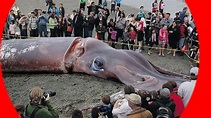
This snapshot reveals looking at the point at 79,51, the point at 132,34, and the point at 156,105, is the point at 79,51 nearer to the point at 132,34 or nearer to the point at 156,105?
the point at 132,34

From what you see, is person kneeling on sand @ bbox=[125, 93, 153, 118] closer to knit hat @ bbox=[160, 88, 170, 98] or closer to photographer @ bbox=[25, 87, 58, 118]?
knit hat @ bbox=[160, 88, 170, 98]

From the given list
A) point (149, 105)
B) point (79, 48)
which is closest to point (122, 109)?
point (149, 105)

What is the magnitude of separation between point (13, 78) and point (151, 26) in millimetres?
7745

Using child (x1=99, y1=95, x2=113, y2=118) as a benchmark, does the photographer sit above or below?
above

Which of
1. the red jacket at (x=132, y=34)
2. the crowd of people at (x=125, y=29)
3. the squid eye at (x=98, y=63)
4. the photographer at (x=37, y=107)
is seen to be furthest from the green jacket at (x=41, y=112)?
the red jacket at (x=132, y=34)

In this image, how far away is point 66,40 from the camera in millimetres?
13680

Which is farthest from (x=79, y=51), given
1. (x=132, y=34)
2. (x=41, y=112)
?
(x=41, y=112)

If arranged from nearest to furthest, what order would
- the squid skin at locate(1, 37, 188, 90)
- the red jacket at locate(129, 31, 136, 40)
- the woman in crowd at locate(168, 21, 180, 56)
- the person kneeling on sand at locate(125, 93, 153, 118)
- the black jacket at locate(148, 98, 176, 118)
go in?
1. the person kneeling on sand at locate(125, 93, 153, 118)
2. the black jacket at locate(148, 98, 176, 118)
3. the squid skin at locate(1, 37, 188, 90)
4. the woman in crowd at locate(168, 21, 180, 56)
5. the red jacket at locate(129, 31, 136, 40)

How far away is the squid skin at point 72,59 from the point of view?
12.8m

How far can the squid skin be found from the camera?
42.0ft

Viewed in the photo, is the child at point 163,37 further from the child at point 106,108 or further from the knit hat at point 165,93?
the knit hat at point 165,93

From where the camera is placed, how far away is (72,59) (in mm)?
13383

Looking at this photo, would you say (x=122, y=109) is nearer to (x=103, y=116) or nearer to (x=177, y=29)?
(x=103, y=116)

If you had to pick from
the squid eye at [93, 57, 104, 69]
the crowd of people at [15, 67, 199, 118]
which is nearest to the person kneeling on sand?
the crowd of people at [15, 67, 199, 118]
